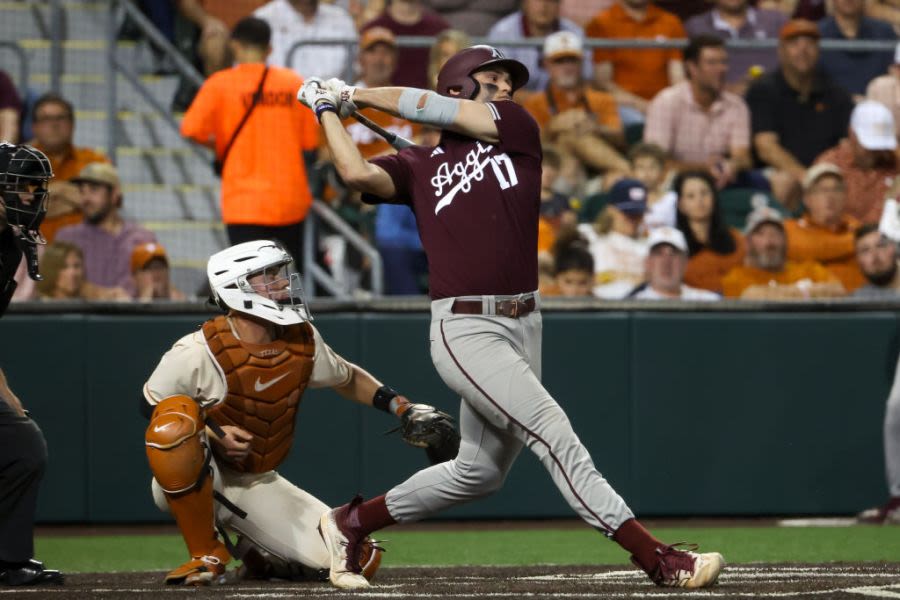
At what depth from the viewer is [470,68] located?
5.05 meters

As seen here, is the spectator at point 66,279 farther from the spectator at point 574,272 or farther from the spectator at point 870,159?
the spectator at point 870,159

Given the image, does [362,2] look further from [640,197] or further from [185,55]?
[640,197]

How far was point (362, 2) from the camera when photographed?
10039 mm

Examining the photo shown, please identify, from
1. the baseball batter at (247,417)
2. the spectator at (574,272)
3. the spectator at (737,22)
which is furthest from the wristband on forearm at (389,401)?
the spectator at (737,22)

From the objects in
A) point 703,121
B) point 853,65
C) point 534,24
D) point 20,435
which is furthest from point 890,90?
point 20,435

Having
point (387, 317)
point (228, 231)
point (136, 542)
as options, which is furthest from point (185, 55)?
point (136, 542)

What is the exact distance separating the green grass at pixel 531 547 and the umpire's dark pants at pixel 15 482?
90 cm

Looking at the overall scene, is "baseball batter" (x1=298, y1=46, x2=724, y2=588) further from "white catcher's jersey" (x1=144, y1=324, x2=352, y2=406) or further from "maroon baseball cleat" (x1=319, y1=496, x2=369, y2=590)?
"white catcher's jersey" (x1=144, y1=324, x2=352, y2=406)

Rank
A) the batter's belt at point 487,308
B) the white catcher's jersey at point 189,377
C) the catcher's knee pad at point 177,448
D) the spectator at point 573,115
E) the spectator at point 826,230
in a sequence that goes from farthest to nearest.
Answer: the spectator at point 573,115
the spectator at point 826,230
the white catcher's jersey at point 189,377
the catcher's knee pad at point 177,448
the batter's belt at point 487,308

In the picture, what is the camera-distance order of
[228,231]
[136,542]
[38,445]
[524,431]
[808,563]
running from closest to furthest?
Result: [524,431]
[38,445]
[808,563]
[136,542]
[228,231]

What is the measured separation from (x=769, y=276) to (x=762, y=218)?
1.09ft

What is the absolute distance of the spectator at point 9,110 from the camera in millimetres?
8594

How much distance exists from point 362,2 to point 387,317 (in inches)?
115

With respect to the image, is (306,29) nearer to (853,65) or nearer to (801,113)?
(801,113)
